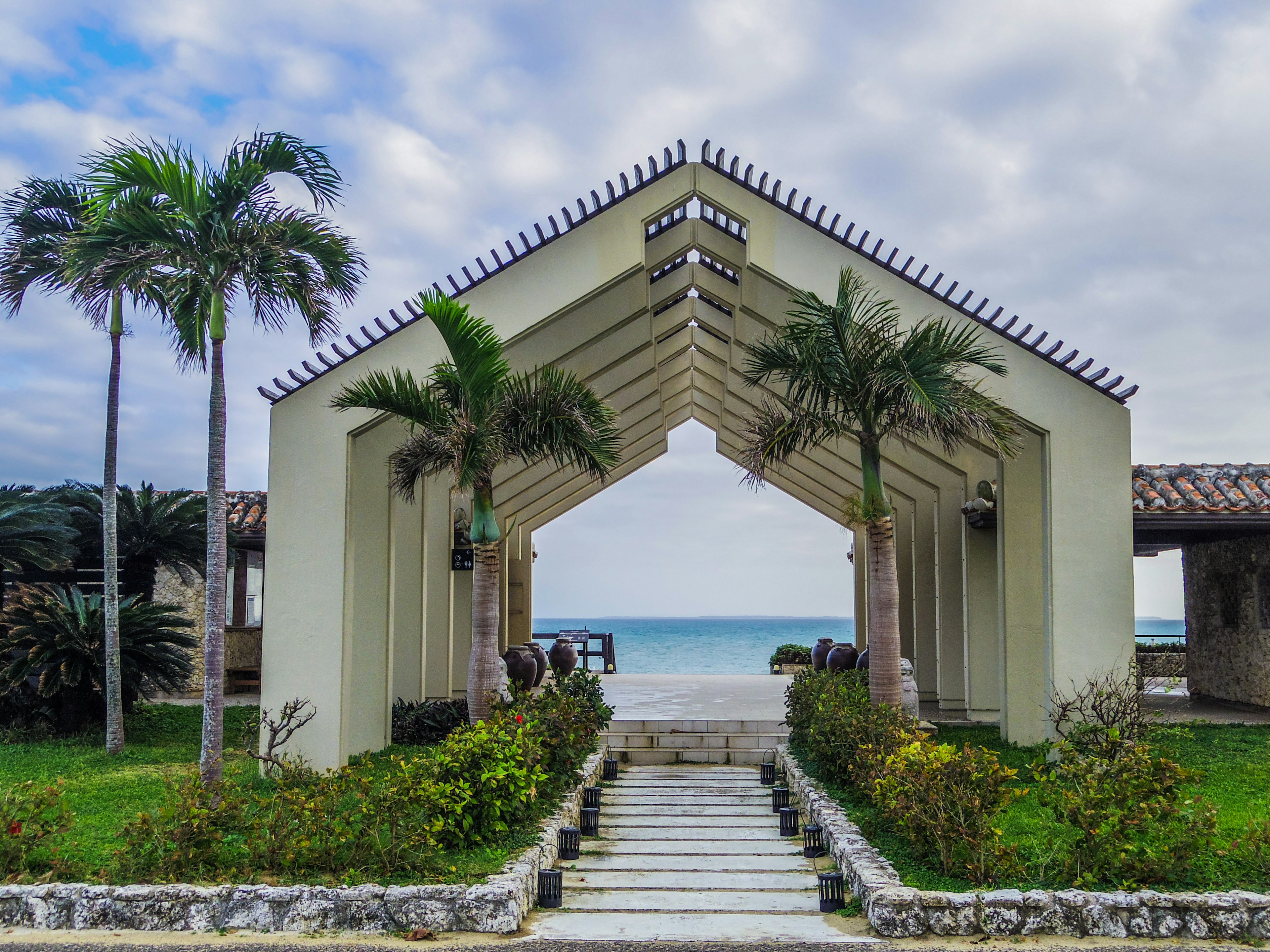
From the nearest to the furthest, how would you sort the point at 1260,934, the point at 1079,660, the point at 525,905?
1. the point at 1260,934
2. the point at 525,905
3. the point at 1079,660

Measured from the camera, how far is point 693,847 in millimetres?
8453

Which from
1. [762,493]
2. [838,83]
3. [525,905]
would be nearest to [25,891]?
[525,905]

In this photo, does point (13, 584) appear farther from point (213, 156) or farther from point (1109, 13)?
point (1109, 13)

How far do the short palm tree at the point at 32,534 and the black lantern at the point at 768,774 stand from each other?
10.1 m

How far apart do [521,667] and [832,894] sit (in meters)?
9.04

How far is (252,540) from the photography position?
1644cm

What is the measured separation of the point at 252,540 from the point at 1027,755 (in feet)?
40.2

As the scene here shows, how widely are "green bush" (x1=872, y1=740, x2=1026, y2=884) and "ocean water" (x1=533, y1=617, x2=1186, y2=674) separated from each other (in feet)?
48.3

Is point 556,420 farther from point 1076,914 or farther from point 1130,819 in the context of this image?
point 1076,914

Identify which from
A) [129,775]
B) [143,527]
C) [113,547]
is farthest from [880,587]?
[143,527]

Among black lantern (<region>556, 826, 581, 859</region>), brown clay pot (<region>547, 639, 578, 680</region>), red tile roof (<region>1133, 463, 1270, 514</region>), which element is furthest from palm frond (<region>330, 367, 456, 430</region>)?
brown clay pot (<region>547, 639, 578, 680</region>)

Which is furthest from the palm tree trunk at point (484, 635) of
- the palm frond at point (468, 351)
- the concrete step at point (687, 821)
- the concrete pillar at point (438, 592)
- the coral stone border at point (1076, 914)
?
the concrete pillar at point (438, 592)

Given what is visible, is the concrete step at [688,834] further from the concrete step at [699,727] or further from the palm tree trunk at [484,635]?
the concrete step at [699,727]

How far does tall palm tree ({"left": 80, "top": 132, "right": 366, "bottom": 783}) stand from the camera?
886 centimetres
